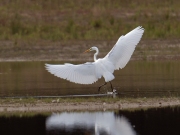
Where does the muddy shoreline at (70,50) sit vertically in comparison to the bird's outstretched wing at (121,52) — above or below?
above

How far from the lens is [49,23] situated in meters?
36.0

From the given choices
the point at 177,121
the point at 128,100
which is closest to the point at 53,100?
the point at 128,100

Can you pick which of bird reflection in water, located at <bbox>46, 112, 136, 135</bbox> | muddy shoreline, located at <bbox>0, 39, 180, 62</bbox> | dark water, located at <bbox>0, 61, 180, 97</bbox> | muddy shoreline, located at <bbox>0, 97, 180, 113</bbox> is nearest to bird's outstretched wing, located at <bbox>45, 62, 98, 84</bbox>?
muddy shoreline, located at <bbox>0, 97, 180, 113</bbox>

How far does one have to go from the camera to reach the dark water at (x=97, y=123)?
13.4 metres

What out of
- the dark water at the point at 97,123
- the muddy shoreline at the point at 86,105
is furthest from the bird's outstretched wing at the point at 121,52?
the dark water at the point at 97,123

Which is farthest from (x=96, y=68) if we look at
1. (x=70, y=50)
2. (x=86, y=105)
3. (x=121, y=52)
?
(x=70, y=50)

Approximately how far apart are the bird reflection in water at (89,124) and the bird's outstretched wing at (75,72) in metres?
1.67

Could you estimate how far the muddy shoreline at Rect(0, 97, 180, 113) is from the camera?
1641 cm

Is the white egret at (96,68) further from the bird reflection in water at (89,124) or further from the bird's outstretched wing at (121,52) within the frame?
the bird reflection in water at (89,124)

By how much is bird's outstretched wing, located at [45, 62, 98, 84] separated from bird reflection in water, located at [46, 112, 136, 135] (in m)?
1.67

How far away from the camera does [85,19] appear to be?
1455 inches

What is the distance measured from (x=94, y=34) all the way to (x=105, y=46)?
2476 millimetres

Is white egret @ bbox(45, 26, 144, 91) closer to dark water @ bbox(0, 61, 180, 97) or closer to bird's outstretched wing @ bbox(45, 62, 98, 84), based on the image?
bird's outstretched wing @ bbox(45, 62, 98, 84)

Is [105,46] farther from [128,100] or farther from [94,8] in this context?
[128,100]
